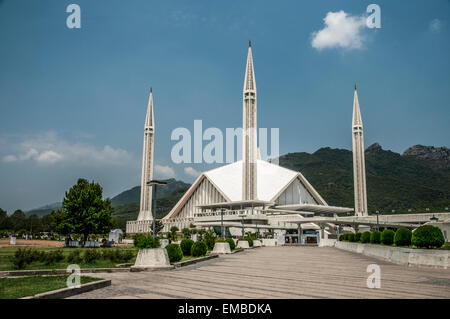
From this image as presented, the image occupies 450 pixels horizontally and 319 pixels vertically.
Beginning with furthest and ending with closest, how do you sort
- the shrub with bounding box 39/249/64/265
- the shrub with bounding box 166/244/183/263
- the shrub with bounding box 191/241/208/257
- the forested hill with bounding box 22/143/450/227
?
the forested hill with bounding box 22/143/450/227, the shrub with bounding box 191/241/208/257, the shrub with bounding box 166/244/183/263, the shrub with bounding box 39/249/64/265

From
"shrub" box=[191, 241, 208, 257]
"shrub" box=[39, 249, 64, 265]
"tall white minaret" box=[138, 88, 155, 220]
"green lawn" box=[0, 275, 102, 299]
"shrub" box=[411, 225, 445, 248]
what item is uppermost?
"tall white minaret" box=[138, 88, 155, 220]

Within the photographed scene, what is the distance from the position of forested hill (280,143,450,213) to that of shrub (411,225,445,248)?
64.3m

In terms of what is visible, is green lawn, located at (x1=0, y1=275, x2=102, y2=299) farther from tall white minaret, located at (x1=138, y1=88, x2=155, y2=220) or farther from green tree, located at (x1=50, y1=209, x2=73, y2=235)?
tall white minaret, located at (x1=138, y1=88, x2=155, y2=220)

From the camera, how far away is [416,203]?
77.0 metres

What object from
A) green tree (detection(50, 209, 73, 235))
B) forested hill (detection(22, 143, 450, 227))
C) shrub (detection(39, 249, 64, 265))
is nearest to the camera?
shrub (detection(39, 249, 64, 265))

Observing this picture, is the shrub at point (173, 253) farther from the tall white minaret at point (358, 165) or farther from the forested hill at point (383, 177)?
the tall white minaret at point (358, 165)

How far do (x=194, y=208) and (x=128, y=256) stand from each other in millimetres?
58608

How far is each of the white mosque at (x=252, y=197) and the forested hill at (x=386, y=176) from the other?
1782 cm

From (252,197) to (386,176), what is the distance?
5523 centimetres

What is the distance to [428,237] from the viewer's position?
37.8ft

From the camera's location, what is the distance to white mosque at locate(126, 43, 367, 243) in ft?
170

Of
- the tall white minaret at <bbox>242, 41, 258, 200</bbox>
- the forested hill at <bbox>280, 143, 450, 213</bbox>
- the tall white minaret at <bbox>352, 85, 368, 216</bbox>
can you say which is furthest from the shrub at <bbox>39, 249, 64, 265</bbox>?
the forested hill at <bbox>280, 143, 450, 213</bbox>
